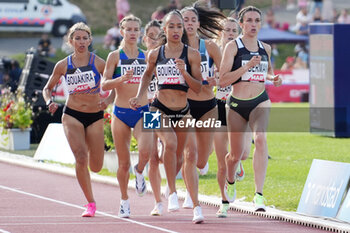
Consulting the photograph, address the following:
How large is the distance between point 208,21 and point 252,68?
1524mm

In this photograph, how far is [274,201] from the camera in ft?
42.5

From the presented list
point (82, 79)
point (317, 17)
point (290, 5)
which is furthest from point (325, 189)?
point (290, 5)

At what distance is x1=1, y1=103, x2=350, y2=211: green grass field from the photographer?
13648 millimetres

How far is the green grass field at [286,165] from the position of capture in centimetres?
1365

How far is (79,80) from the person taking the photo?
11.7m

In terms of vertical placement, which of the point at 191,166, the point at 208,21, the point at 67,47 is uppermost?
the point at 67,47

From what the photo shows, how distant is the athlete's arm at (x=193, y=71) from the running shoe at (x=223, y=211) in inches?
63.2

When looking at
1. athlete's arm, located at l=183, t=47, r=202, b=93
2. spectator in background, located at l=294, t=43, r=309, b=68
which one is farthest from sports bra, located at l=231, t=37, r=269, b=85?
spectator in background, located at l=294, t=43, r=309, b=68

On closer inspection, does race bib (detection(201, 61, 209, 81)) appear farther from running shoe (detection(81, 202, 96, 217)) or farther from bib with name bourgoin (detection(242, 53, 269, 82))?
running shoe (detection(81, 202, 96, 217))

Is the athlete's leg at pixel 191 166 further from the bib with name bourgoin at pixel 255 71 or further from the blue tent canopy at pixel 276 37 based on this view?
the blue tent canopy at pixel 276 37

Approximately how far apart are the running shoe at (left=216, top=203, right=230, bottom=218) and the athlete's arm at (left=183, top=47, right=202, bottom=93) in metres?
1.61

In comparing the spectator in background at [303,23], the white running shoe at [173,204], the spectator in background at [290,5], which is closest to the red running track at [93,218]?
the white running shoe at [173,204]

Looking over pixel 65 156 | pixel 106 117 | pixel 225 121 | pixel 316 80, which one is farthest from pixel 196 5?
pixel 316 80

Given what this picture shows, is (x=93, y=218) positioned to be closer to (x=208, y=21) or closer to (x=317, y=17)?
(x=208, y=21)
